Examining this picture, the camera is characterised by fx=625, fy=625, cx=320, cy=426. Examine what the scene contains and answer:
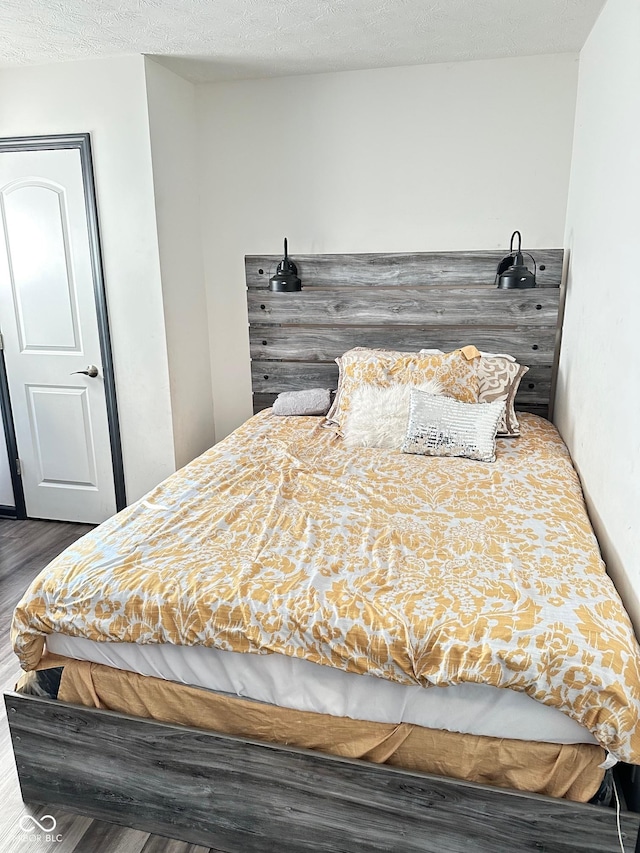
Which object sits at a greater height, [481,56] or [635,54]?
[481,56]

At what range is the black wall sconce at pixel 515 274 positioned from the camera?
2869mm

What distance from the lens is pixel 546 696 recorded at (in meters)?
1.36

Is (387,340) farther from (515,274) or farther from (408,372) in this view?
(515,274)

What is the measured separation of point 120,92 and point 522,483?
2.56 meters

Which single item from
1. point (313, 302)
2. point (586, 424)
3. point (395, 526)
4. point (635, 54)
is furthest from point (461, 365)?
point (635, 54)

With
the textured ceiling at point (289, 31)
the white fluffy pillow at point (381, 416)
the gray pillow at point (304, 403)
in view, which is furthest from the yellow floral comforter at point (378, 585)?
the textured ceiling at point (289, 31)

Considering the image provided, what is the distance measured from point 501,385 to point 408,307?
27.5 inches

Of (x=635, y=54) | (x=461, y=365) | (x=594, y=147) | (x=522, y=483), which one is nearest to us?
(x=635, y=54)

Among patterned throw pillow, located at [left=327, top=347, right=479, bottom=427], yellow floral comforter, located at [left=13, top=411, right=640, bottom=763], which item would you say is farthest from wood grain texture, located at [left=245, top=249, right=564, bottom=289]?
yellow floral comforter, located at [left=13, top=411, right=640, bottom=763]

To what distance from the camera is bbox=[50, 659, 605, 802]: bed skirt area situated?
55.4 inches

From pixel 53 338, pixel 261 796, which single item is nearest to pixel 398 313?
pixel 53 338

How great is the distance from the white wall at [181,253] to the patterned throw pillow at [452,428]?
1355 millimetres

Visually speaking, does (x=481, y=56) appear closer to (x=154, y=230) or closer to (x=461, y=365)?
(x=461, y=365)

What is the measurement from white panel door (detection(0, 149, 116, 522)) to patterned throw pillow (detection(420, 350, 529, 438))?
6.52ft
